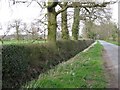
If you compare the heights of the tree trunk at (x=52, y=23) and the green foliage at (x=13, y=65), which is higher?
the tree trunk at (x=52, y=23)

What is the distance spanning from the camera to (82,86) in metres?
9.43

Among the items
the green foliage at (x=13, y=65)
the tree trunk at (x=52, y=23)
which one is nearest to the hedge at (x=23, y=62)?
Answer: the green foliage at (x=13, y=65)

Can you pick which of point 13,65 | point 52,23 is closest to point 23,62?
point 13,65

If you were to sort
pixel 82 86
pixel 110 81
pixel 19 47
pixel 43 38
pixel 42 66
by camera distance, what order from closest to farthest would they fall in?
pixel 82 86, pixel 110 81, pixel 19 47, pixel 42 66, pixel 43 38

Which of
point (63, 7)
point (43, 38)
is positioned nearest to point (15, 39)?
point (43, 38)

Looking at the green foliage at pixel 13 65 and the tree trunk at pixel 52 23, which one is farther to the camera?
the tree trunk at pixel 52 23

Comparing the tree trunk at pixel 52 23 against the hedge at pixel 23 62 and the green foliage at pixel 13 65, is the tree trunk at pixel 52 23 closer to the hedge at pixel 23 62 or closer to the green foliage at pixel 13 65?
the hedge at pixel 23 62

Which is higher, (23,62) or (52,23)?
(52,23)

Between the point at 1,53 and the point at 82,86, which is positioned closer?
the point at 82,86

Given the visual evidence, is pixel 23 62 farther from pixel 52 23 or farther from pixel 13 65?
pixel 52 23

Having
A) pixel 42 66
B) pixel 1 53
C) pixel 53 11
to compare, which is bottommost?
pixel 42 66

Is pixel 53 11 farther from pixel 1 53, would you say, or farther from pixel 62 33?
pixel 1 53

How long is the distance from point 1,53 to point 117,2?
15.8 meters

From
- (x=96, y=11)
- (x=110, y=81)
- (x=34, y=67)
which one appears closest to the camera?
(x=110, y=81)
